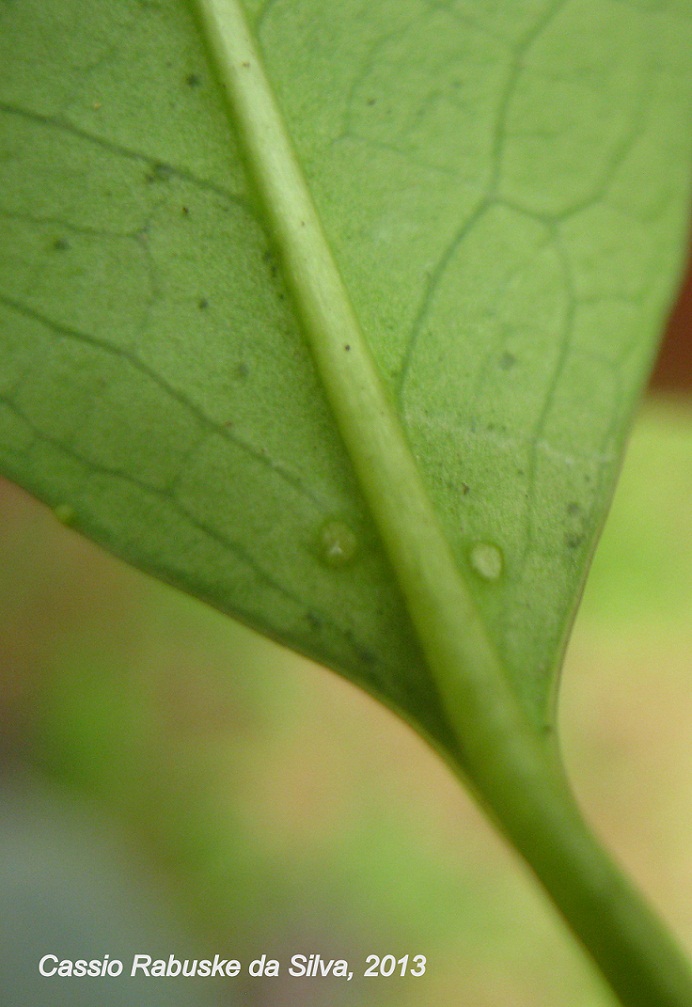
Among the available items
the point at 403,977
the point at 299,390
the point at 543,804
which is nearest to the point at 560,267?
the point at 299,390

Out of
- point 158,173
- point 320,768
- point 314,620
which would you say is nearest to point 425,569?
point 314,620

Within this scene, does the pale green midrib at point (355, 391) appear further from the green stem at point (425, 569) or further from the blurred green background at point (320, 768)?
the blurred green background at point (320, 768)

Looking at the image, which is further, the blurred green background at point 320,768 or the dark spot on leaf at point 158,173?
the blurred green background at point 320,768

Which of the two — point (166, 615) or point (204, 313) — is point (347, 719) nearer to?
point (166, 615)

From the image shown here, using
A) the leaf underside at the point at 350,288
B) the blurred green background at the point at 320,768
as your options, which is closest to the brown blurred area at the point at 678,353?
the blurred green background at the point at 320,768

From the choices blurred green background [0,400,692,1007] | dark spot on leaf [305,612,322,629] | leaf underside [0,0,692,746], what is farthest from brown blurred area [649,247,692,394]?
dark spot on leaf [305,612,322,629]

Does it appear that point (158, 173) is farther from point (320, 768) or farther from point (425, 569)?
point (320, 768)
